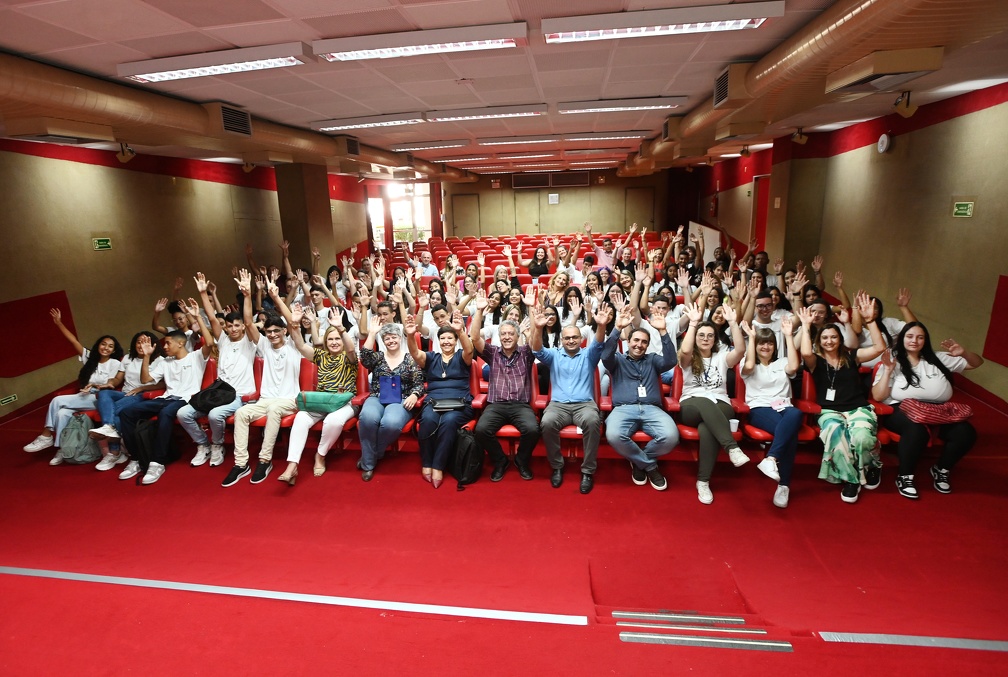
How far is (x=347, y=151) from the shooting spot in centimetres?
795

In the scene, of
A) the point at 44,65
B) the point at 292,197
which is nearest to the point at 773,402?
the point at 44,65

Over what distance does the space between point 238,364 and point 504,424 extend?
2.49m

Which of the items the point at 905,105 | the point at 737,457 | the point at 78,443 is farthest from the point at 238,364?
the point at 905,105

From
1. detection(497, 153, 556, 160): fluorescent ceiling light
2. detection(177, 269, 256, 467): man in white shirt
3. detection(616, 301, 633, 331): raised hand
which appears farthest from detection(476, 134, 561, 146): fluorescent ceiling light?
detection(616, 301, 633, 331): raised hand

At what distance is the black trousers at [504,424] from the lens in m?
3.82

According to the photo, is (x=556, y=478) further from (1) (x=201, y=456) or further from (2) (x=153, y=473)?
(2) (x=153, y=473)

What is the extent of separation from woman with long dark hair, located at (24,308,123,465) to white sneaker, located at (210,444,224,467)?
117 centimetres

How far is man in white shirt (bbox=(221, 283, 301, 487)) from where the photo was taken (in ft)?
13.3

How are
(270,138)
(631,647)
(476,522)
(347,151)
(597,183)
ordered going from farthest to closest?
(597,183)
(347,151)
(270,138)
(476,522)
(631,647)

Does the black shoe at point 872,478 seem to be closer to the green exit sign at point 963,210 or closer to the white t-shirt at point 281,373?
the green exit sign at point 963,210

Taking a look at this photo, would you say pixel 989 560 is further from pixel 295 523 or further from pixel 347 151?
pixel 347 151

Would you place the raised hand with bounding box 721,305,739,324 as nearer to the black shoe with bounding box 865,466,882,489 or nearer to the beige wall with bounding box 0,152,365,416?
the black shoe with bounding box 865,466,882,489

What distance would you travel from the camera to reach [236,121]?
549 cm

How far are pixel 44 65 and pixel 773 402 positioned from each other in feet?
19.4
